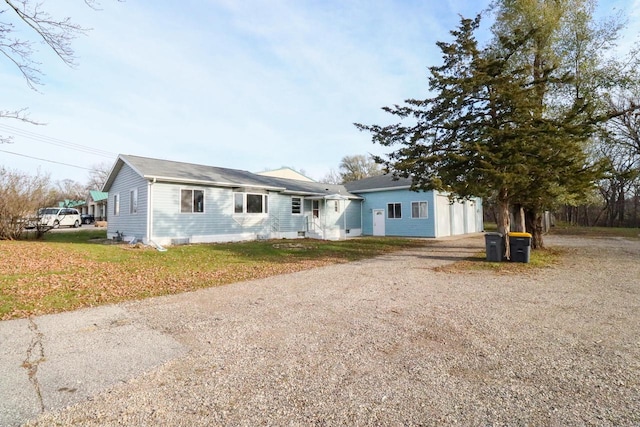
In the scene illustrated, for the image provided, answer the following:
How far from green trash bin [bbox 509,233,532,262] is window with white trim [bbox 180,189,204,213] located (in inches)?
522

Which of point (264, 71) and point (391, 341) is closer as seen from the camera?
point (391, 341)

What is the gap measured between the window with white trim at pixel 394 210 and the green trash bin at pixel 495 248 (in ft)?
36.1

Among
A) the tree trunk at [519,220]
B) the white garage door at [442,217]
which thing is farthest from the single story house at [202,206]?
the tree trunk at [519,220]

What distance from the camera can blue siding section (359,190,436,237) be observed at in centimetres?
2044

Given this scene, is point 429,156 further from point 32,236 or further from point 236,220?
point 32,236

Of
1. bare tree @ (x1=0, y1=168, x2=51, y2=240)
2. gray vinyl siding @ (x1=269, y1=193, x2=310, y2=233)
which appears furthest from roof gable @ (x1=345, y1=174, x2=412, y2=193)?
bare tree @ (x1=0, y1=168, x2=51, y2=240)

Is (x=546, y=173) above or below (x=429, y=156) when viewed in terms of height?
below

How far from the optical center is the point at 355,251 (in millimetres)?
13867

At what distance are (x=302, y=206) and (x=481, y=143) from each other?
39.1 feet

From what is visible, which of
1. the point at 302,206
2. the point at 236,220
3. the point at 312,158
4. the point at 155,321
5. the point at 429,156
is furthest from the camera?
the point at 312,158

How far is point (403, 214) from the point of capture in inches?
851

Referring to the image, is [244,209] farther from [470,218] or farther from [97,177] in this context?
[97,177]

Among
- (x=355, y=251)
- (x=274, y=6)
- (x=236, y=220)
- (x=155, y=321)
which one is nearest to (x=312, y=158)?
(x=236, y=220)

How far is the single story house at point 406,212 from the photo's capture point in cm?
2055
